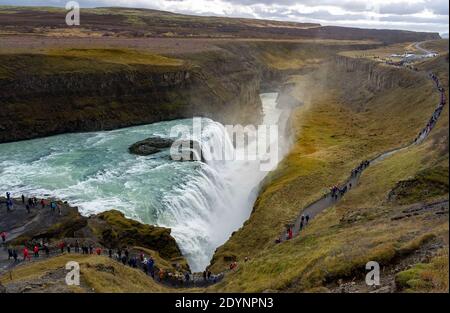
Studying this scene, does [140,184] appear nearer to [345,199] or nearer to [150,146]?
[150,146]

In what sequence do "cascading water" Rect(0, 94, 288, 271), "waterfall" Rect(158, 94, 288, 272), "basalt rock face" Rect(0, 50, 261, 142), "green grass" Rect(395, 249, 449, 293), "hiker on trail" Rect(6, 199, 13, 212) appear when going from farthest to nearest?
"basalt rock face" Rect(0, 50, 261, 142)
"cascading water" Rect(0, 94, 288, 271)
"waterfall" Rect(158, 94, 288, 272)
"hiker on trail" Rect(6, 199, 13, 212)
"green grass" Rect(395, 249, 449, 293)

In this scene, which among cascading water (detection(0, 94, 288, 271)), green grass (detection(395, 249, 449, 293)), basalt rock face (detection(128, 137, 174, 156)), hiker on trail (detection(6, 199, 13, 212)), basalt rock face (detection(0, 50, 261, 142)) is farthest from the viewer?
basalt rock face (detection(0, 50, 261, 142))

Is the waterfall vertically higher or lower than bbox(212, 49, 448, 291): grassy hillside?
lower

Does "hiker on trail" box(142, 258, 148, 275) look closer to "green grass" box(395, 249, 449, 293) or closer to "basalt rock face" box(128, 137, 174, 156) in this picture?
"green grass" box(395, 249, 449, 293)

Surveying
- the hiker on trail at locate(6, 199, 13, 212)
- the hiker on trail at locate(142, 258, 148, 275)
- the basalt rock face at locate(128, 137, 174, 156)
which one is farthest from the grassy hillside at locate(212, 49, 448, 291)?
the hiker on trail at locate(6, 199, 13, 212)

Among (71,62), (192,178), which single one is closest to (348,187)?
(192,178)

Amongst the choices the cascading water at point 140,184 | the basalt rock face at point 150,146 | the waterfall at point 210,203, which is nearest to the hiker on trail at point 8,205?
the cascading water at point 140,184

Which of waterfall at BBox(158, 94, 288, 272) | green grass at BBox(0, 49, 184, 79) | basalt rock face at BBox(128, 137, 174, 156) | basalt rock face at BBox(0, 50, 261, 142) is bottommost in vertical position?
waterfall at BBox(158, 94, 288, 272)
